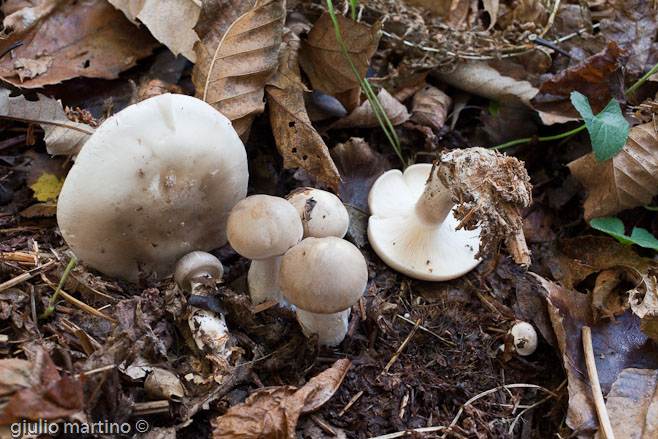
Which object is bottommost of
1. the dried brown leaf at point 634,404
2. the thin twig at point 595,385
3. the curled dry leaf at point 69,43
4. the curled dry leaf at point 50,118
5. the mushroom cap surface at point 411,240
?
the dried brown leaf at point 634,404

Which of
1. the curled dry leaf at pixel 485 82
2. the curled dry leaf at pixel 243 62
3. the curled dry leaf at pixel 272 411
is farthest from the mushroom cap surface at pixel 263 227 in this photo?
the curled dry leaf at pixel 485 82

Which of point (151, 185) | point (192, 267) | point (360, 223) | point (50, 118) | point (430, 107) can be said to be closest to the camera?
point (151, 185)

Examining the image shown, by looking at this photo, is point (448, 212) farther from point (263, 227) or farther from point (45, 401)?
point (45, 401)

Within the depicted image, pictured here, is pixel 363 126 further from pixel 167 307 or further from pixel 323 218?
pixel 167 307

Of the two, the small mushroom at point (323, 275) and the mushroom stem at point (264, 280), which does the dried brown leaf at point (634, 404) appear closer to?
the small mushroom at point (323, 275)

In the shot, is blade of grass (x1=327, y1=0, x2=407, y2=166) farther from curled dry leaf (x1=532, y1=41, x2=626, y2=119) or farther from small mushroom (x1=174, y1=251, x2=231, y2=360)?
small mushroom (x1=174, y1=251, x2=231, y2=360)

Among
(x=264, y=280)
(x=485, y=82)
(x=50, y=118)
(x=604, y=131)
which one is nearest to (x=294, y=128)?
(x=264, y=280)
